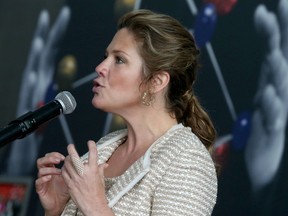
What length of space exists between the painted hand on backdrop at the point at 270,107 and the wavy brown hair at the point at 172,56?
78 cm

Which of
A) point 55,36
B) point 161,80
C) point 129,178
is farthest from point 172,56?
point 55,36

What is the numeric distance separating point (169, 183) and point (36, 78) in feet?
5.88

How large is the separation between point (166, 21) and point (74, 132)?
1.46 m

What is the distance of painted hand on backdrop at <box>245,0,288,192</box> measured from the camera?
8.20 feet

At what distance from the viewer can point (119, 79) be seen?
5.40 ft

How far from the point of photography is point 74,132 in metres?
3.06

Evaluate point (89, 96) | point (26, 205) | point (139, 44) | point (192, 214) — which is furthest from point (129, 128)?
point (26, 205)

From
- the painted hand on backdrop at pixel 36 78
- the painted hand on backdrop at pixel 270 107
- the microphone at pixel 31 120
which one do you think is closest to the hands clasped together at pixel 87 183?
the microphone at pixel 31 120

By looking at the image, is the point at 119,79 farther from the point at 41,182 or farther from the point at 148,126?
the point at 41,182

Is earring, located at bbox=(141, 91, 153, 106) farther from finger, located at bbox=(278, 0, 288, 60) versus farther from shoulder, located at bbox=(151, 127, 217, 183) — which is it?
finger, located at bbox=(278, 0, 288, 60)

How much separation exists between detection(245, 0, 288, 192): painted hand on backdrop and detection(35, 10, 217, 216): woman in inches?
30.3

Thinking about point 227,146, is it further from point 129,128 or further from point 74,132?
point 129,128

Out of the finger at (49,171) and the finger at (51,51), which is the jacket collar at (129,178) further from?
the finger at (51,51)

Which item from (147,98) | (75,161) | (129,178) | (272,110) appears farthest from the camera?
(272,110)
